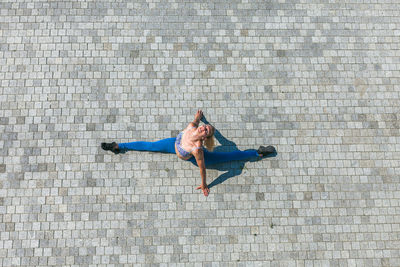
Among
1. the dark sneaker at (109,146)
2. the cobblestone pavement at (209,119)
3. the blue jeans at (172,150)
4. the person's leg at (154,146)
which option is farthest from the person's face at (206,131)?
the dark sneaker at (109,146)

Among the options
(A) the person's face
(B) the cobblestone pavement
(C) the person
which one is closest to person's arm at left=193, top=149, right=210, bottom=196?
(C) the person

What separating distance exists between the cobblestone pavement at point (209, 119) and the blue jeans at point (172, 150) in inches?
10.4

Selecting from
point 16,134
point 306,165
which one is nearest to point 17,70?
point 16,134

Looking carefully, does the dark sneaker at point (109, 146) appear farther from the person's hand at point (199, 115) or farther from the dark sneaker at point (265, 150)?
the dark sneaker at point (265, 150)

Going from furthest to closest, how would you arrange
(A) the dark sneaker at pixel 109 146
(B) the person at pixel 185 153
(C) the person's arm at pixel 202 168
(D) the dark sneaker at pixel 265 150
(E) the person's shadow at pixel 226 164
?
(E) the person's shadow at pixel 226 164, (D) the dark sneaker at pixel 265 150, (A) the dark sneaker at pixel 109 146, (B) the person at pixel 185 153, (C) the person's arm at pixel 202 168

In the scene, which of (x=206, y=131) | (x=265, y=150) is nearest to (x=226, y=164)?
(x=265, y=150)

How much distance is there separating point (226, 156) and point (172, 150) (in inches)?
50.9

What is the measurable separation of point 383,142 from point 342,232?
2491 millimetres

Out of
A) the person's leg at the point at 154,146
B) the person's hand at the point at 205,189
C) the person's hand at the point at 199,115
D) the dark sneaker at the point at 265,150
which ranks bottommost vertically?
the person's hand at the point at 205,189

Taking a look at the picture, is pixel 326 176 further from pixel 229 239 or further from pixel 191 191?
pixel 191 191

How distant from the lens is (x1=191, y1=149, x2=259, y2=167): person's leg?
308 inches

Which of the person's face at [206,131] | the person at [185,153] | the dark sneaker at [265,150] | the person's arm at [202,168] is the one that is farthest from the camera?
the dark sneaker at [265,150]

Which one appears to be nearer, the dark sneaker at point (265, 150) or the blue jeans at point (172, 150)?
the blue jeans at point (172, 150)

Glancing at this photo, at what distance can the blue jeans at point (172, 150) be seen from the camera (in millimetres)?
7805
